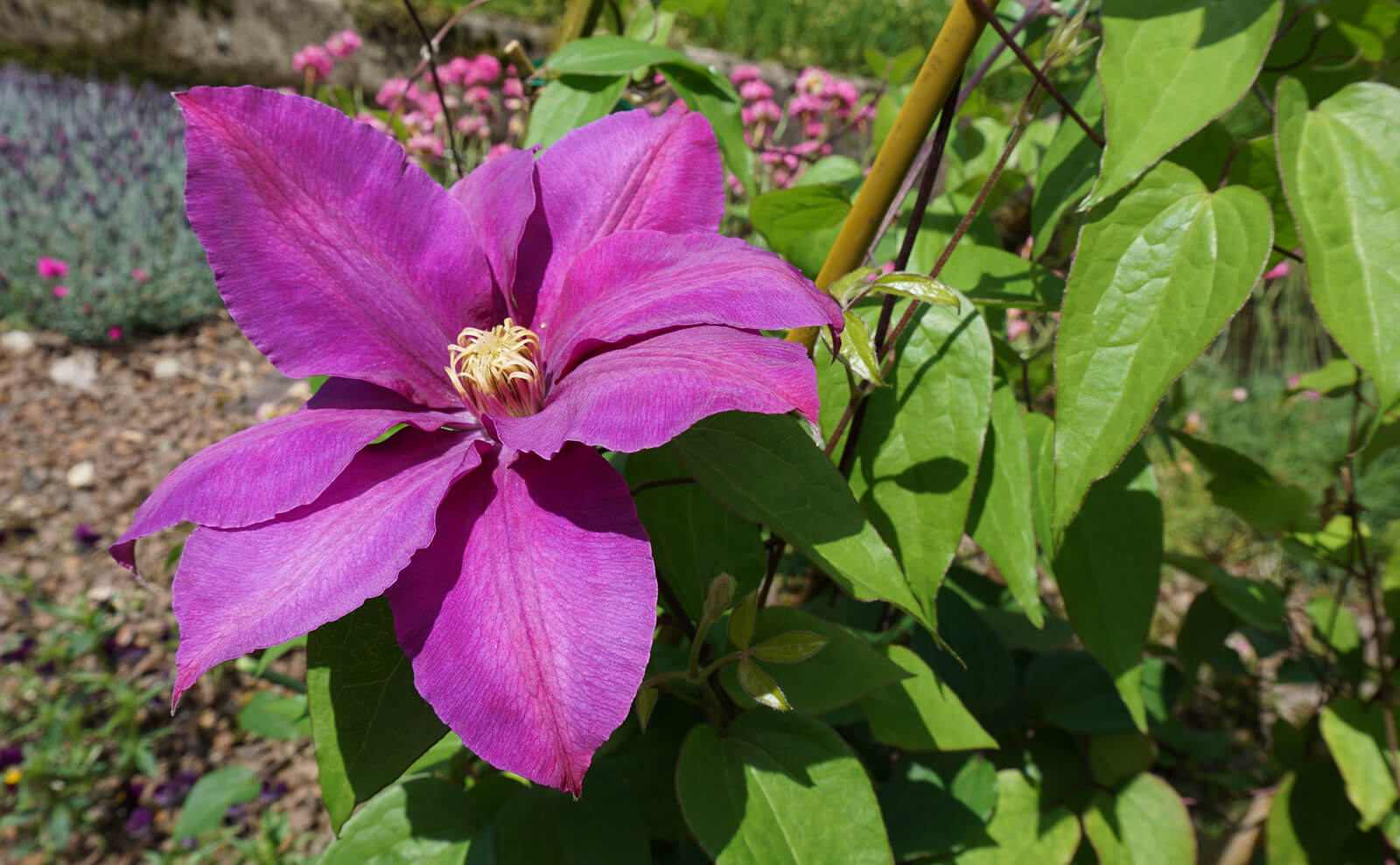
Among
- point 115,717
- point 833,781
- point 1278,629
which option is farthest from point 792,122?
point 833,781

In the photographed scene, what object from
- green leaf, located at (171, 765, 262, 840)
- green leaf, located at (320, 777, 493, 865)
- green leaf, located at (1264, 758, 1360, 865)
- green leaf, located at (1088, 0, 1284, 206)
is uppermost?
green leaf, located at (1088, 0, 1284, 206)

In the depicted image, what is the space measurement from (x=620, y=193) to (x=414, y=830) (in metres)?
0.57

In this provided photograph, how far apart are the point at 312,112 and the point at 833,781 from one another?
0.57 metres

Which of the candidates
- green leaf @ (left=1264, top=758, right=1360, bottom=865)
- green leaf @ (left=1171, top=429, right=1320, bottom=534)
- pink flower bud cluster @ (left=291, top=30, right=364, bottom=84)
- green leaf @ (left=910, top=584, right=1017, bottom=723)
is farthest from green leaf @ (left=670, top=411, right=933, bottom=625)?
pink flower bud cluster @ (left=291, top=30, right=364, bottom=84)

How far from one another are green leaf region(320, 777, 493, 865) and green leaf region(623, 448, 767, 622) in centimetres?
31

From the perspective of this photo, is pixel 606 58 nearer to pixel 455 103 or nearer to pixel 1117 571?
pixel 1117 571

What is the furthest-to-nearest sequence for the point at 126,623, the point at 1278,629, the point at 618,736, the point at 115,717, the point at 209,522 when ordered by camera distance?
the point at 126,623 < the point at 115,717 < the point at 1278,629 < the point at 618,736 < the point at 209,522

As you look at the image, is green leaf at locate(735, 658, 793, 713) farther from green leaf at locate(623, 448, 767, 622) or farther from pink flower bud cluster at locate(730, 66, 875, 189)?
pink flower bud cluster at locate(730, 66, 875, 189)

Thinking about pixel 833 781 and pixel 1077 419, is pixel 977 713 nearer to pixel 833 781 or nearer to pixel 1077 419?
pixel 833 781

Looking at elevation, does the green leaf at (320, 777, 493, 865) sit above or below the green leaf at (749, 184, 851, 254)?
below

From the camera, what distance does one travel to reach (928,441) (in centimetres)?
62

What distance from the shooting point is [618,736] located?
2.40 feet

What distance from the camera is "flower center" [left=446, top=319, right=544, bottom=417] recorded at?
1.80 feet

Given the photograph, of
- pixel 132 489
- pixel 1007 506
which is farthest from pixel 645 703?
pixel 132 489
